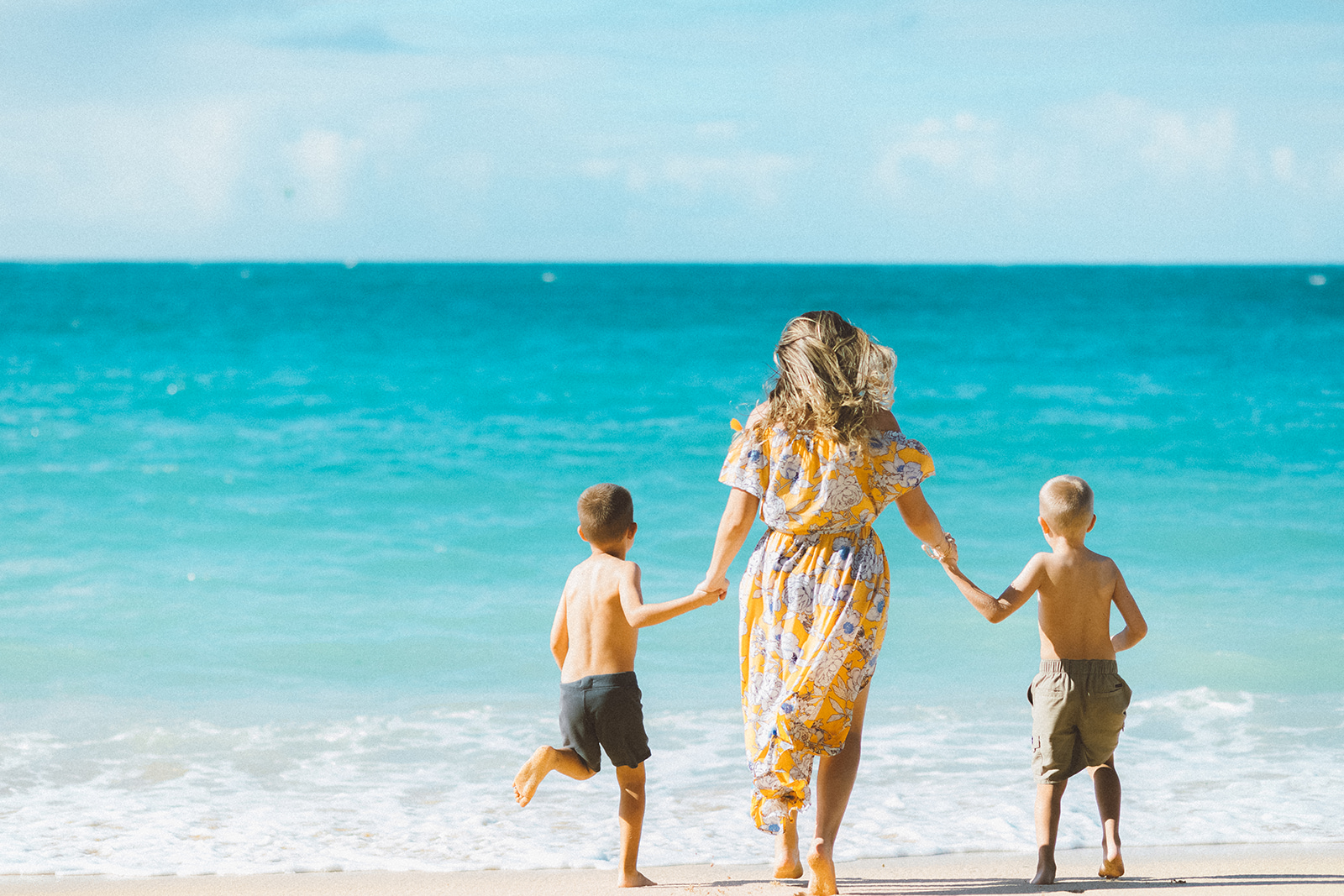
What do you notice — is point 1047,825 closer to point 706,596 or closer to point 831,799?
point 831,799

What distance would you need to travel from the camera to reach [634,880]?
123 inches

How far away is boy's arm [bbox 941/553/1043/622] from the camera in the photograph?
2.85 m

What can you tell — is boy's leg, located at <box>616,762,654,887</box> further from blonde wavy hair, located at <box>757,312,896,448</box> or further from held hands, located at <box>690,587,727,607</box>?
blonde wavy hair, located at <box>757,312,896,448</box>

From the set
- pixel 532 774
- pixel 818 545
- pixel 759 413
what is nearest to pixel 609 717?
pixel 532 774

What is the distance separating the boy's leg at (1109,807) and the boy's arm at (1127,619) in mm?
330

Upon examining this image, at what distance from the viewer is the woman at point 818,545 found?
9.23ft

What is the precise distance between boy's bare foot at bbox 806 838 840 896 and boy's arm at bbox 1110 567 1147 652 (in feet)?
3.02

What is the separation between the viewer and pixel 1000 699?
5441 millimetres

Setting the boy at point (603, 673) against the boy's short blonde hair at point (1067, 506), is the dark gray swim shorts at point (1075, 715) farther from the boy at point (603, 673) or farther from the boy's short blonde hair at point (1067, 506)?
the boy at point (603, 673)

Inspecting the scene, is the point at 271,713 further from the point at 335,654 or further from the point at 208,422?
the point at 208,422

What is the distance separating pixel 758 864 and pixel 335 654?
10.7 ft

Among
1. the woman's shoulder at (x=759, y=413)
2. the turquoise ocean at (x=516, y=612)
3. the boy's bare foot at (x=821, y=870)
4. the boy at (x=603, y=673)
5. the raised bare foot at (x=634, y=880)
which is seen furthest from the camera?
the turquoise ocean at (x=516, y=612)

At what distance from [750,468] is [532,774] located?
95 centimetres

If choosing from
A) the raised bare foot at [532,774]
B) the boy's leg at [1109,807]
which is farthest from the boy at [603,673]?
the boy's leg at [1109,807]
